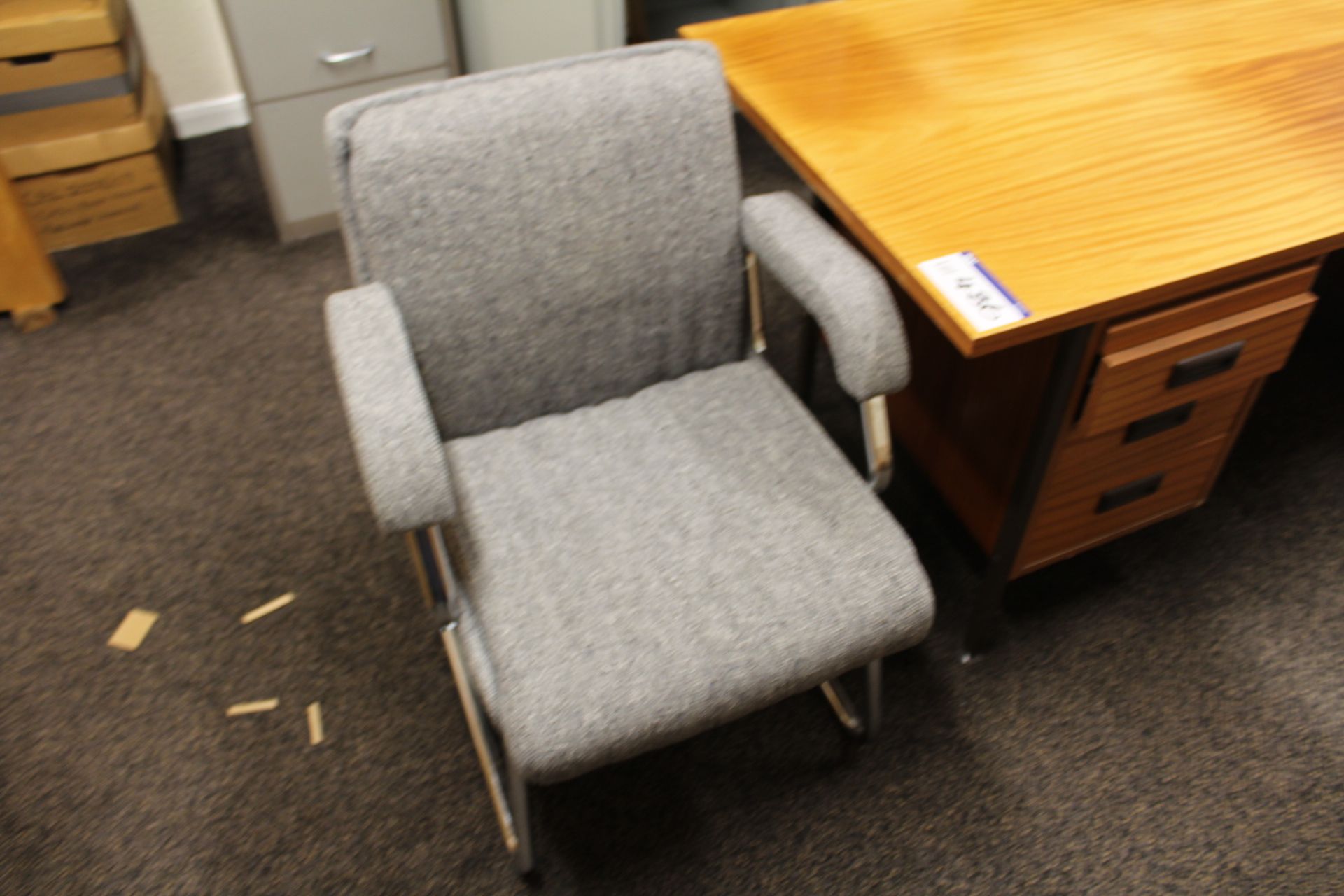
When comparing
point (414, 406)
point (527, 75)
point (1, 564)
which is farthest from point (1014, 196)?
point (1, 564)

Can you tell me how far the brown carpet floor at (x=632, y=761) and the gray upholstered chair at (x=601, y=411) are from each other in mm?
169

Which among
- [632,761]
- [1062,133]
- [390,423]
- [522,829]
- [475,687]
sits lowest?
[632,761]

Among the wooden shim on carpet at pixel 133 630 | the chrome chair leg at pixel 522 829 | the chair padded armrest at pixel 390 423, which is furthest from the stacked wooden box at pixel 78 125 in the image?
the chrome chair leg at pixel 522 829

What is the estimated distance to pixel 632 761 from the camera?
4.64ft

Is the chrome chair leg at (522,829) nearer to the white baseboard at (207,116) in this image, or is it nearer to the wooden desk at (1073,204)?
the wooden desk at (1073,204)

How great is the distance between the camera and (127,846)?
1328 millimetres

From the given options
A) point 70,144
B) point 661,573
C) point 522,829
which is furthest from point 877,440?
point 70,144

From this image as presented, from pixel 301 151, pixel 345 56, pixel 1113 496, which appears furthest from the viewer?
pixel 301 151

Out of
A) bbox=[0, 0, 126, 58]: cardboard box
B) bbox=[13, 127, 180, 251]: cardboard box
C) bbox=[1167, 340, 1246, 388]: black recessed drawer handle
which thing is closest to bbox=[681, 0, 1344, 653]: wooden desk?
bbox=[1167, 340, 1246, 388]: black recessed drawer handle

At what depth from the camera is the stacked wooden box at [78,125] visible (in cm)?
214

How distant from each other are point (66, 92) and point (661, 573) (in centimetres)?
199

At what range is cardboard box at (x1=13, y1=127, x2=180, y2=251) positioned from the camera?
2.29 metres

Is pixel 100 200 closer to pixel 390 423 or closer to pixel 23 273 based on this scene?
pixel 23 273

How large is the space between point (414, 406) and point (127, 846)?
0.82 m
